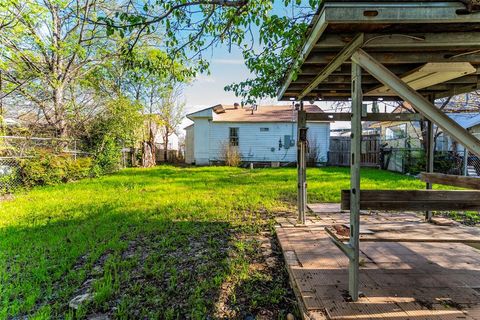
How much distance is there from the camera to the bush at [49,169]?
28.3 feet

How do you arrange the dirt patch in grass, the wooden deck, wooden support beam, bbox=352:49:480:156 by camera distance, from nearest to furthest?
wooden support beam, bbox=352:49:480:156 → the wooden deck → the dirt patch in grass

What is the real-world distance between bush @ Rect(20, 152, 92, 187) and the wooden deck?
8.54 meters

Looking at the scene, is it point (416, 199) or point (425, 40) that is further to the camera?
point (416, 199)

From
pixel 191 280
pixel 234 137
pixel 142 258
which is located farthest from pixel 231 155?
pixel 191 280

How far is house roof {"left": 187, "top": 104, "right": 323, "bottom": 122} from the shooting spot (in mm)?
17766

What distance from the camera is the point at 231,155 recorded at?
684 inches

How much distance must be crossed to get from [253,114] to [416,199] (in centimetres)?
1682

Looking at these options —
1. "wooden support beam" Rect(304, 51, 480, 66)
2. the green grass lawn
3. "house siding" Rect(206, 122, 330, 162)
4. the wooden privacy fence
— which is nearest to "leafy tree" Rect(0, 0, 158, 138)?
the green grass lawn

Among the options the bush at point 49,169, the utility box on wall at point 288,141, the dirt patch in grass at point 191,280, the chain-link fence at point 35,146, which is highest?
the utility box on wall at point 288,141

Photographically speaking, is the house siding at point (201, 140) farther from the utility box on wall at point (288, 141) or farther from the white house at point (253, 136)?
the utility box on wall at point (288, 141)

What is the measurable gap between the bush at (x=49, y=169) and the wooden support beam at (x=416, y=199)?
979 centimetres

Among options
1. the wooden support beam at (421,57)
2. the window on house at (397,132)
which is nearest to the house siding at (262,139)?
the window on house at (397,132)

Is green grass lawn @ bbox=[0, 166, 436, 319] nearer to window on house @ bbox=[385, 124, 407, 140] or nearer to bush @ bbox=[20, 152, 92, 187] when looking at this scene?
bush @ bbox=[20, 152, 92, 187]

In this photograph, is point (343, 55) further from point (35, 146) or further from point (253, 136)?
point (253, 136)
